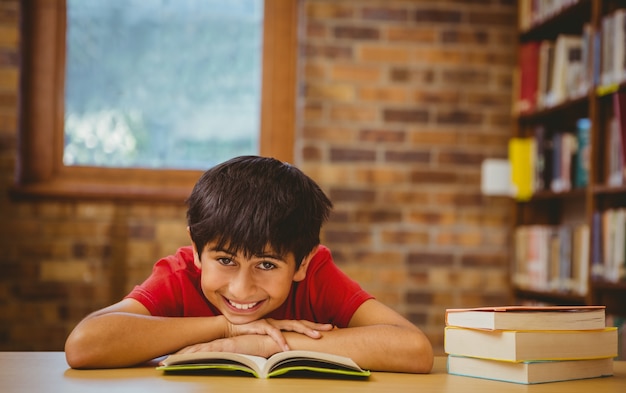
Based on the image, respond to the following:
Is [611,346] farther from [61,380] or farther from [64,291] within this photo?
[64,291]

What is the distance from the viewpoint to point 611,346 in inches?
55.5

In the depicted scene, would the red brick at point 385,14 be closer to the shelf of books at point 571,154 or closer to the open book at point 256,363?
the shelf of books at point 571,154

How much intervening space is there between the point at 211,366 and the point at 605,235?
2.08 metres

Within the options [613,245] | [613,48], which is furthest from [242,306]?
[613,48]

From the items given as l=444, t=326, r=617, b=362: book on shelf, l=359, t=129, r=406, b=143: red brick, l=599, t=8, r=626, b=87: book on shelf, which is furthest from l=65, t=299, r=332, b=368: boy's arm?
l=359, t=129, r=406, b=143: red brick

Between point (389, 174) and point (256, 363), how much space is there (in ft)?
8.01

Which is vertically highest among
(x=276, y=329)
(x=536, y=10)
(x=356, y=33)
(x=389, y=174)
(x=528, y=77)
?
(x=536, y=10)

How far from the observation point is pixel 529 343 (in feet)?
4.24

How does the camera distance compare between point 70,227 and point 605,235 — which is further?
A: point 70,227

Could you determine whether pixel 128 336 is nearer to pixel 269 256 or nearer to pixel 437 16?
pixel 269 256

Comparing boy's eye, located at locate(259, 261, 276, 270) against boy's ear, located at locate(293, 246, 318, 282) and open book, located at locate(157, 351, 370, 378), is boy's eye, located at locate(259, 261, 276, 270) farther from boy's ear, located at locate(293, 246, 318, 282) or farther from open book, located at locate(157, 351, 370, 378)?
open book, located at locate(157, 351, 370, 378)

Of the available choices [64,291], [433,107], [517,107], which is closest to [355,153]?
[433,107]

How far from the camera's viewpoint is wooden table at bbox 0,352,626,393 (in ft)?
3.85

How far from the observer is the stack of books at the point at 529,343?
1.29m
